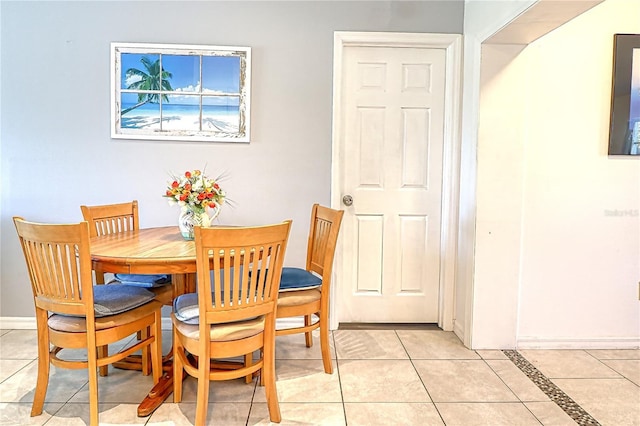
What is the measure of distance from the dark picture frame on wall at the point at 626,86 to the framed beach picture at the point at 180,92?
233 cm

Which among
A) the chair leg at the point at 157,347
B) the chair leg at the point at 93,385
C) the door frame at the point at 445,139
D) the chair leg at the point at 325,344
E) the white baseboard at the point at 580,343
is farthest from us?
the door frame at the point at 445,139

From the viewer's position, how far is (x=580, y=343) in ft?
8.90

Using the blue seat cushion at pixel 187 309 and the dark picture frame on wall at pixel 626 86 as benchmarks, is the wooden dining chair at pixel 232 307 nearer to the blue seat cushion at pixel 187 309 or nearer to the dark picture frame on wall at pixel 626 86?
the blue seat cushion at pixel 187 309

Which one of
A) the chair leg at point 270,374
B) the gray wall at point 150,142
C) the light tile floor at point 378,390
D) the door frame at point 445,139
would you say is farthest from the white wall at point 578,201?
the chair leg at point 270,374

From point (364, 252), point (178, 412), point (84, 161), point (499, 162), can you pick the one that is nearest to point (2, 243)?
point (84, 161)

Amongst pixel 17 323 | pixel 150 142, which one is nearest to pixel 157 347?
pixel 150 142

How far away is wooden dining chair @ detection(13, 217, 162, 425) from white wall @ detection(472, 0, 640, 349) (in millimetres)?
2074

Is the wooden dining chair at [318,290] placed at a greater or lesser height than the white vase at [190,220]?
lesser

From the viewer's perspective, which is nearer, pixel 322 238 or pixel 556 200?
pixel 322 238

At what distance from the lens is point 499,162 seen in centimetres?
257

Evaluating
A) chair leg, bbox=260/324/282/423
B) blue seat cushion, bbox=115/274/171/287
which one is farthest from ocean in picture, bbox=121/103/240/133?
chair leg, bbox=260/324/282/423

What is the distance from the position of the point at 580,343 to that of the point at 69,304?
2.96 meters

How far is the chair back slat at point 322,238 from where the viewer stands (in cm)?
221

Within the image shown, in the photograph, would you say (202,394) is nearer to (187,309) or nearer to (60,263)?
(187,309)
